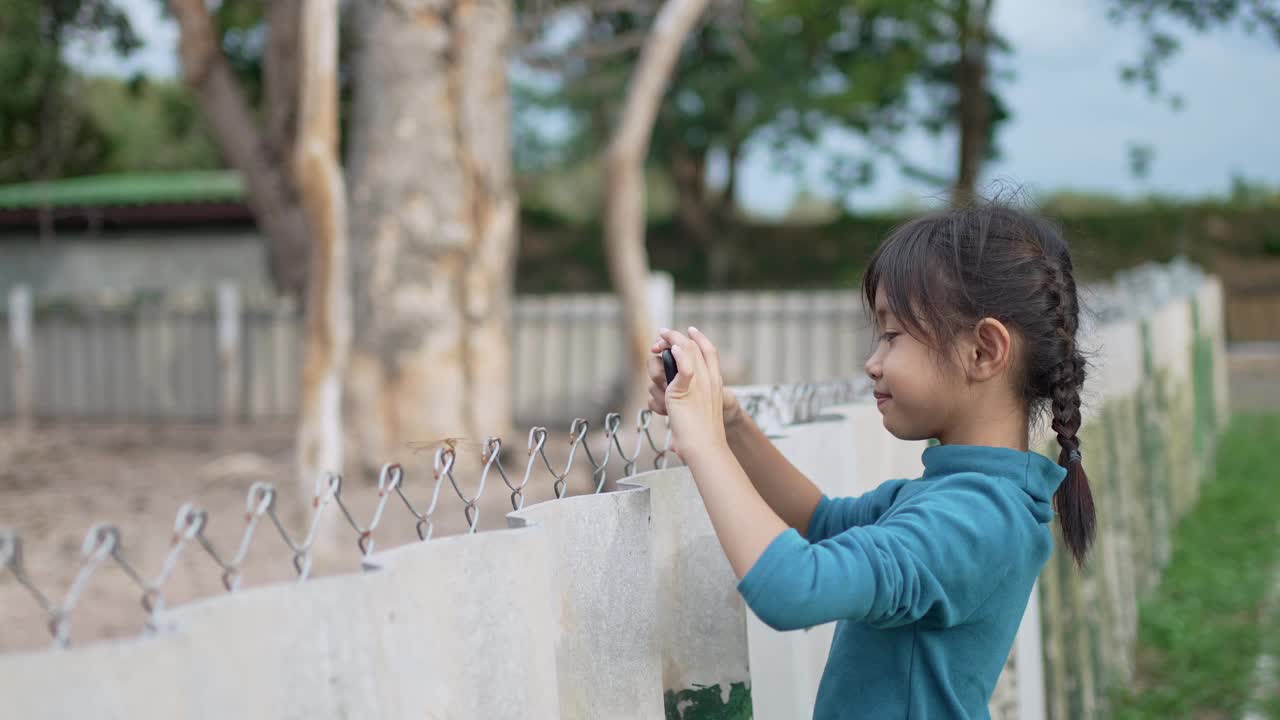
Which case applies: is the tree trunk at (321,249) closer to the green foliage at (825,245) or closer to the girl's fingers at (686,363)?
the girl's fingers at (686,363)

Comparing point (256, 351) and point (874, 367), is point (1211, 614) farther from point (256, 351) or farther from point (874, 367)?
point (256, 351)

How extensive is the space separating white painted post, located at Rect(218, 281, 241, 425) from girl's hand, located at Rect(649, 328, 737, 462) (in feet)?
42.7

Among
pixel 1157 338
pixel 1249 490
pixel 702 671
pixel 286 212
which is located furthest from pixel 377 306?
pixel 702 671

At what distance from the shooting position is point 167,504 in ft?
30.4

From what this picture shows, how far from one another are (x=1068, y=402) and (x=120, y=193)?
2219 cm

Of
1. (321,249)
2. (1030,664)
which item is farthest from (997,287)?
(321,249)

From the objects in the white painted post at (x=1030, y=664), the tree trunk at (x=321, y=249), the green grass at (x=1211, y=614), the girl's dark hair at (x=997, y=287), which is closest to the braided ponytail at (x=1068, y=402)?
the girl's dark hair at (x=997, y=287)

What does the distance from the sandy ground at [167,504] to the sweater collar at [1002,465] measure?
103 inches

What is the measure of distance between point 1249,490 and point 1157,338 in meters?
3.47

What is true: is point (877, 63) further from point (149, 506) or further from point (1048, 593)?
point (1048, 593)

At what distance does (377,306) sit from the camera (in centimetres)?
916

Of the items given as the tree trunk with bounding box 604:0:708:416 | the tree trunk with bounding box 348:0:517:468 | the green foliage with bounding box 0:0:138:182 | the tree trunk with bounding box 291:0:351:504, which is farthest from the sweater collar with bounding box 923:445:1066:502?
the green foliage with bounding box 0:0:138:182

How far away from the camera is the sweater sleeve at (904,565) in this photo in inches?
59.3

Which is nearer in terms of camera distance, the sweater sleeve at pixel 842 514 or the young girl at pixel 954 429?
the young girl at pixel 954 429
